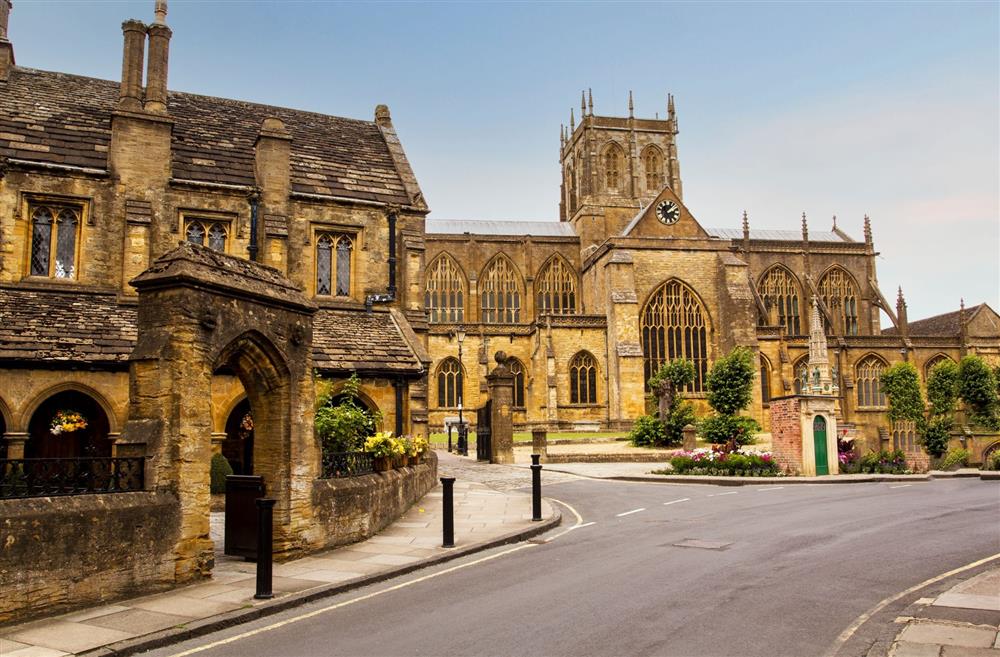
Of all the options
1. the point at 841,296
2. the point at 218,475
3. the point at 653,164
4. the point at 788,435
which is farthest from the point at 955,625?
the point at 653,164

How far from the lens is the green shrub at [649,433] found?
35.4 m

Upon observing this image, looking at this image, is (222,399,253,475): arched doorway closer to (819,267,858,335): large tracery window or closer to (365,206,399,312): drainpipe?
(365,206,399,312): drainpipe

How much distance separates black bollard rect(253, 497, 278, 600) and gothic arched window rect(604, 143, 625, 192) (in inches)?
2412

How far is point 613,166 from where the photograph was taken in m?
68.8

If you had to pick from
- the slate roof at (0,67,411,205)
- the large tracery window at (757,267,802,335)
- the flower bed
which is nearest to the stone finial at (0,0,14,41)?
the slate roof at (0,67,411,205)

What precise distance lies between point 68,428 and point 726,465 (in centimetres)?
1777

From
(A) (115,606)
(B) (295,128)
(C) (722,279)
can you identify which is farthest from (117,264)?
(C) (722,279)

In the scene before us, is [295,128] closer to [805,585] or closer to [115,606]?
[115,606]

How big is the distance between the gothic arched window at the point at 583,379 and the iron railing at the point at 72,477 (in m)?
38.9

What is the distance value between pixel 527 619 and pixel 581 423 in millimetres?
38667

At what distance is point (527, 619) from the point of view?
7543 millimetres

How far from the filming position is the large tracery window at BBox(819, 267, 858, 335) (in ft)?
207

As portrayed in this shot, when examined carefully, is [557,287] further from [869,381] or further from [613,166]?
[869,381]

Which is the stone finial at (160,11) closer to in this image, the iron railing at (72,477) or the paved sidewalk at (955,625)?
the iron railing at (72,477)
